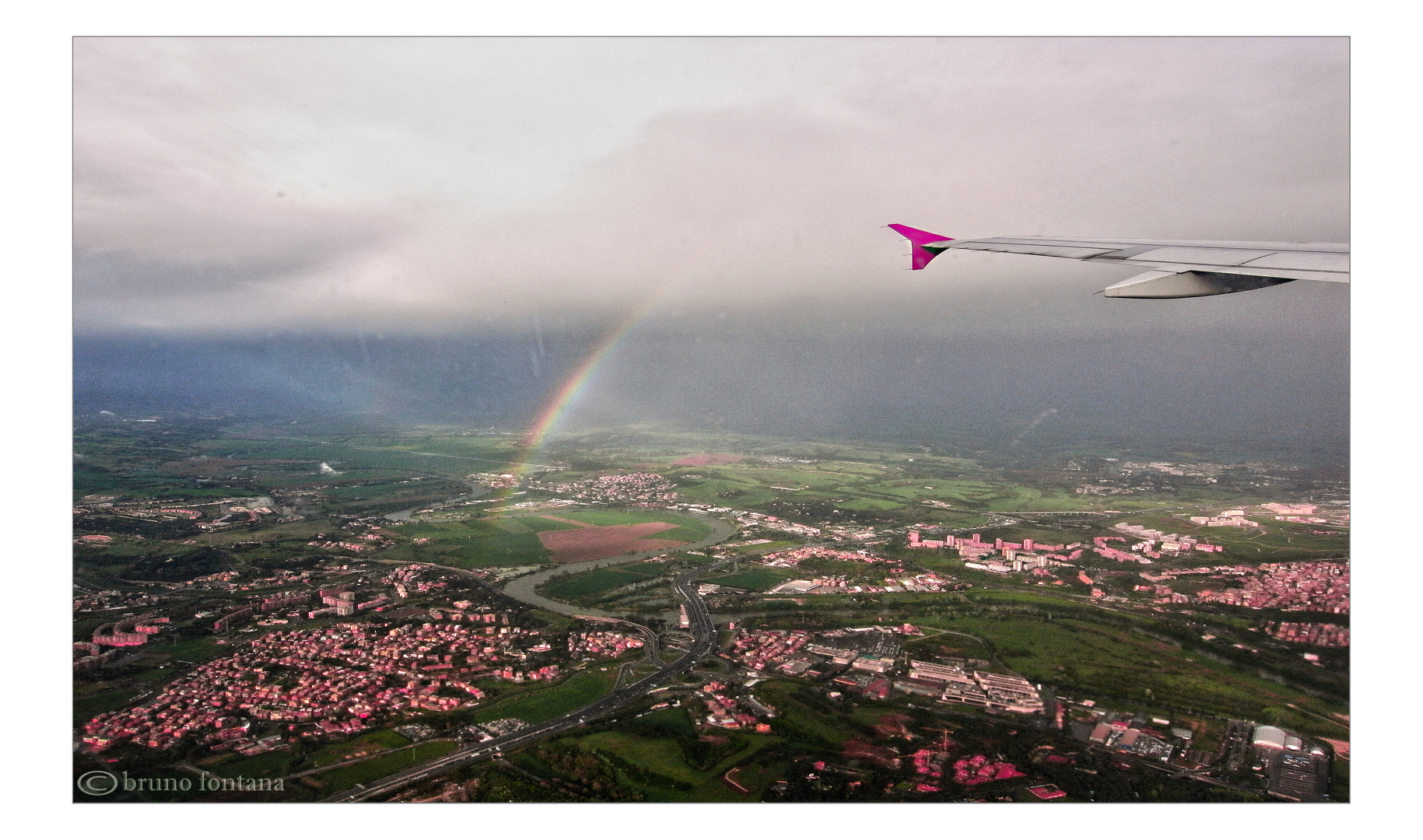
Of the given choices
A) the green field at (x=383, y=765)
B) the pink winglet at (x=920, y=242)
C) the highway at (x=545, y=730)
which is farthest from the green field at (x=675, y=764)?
the pink winglet at (x=920, y=242)

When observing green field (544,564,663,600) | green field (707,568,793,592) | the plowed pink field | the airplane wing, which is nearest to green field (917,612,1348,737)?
green field (707,568,793,592)

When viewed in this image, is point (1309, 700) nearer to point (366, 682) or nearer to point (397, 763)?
point (397, 763)

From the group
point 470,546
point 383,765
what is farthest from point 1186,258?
point 470,546

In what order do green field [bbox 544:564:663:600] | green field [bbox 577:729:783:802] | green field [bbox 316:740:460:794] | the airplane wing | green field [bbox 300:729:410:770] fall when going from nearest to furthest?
the airplane wing
green field [bbox 577:729:783:802]
green field [bbox 316:740:460:794]
green field [bbox 300:729:410:770]
green field [bbox 544:564:663:600]

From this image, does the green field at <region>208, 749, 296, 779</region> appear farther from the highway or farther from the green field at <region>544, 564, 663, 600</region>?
the green field at <region>544, 564, 663, 600</region>

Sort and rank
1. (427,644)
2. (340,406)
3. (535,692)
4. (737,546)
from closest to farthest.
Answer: (535,692), (427,644), (737,546), (340,406)

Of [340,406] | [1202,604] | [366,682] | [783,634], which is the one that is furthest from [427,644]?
[340,406]
